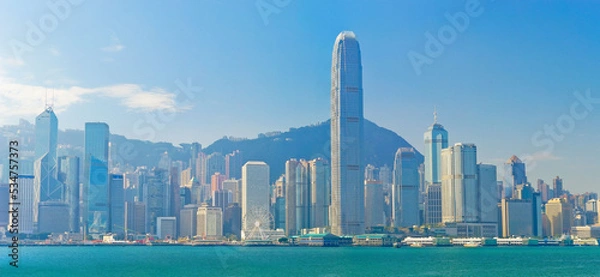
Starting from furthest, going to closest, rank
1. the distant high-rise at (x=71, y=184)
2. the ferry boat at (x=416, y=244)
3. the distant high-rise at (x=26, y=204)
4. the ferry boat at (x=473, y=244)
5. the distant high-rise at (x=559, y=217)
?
the distant high-rise at (x=71, y=184) → the distant high-rise at (x=559, y=217) → the distant high-rise at (x=26, y=204) → the ferry boat at (x=416, y=244) → the ferry boat at (x=473, y=244)

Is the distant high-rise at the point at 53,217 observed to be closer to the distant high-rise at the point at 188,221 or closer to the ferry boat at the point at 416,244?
the distant high-rise at the point at 188,221

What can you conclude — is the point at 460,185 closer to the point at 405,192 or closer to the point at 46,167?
the point at 405,192

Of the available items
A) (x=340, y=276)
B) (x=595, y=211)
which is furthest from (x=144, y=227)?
(x=340, y=276)

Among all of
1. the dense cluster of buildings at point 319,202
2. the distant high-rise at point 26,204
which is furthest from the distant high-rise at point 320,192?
the distant high-rise at point 26,204

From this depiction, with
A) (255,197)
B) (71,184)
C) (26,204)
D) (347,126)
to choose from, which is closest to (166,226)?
(255,197)

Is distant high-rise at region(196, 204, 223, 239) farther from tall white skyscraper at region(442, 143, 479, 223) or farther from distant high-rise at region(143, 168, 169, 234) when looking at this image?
tall white skyscraper at region(442, 143, 479, 223)

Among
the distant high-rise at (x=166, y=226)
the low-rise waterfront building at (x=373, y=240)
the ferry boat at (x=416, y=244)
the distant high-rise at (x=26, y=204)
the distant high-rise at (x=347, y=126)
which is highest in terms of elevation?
the distant high-rise at (x=347, y=126)

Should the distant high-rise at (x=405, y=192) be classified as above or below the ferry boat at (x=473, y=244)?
above
